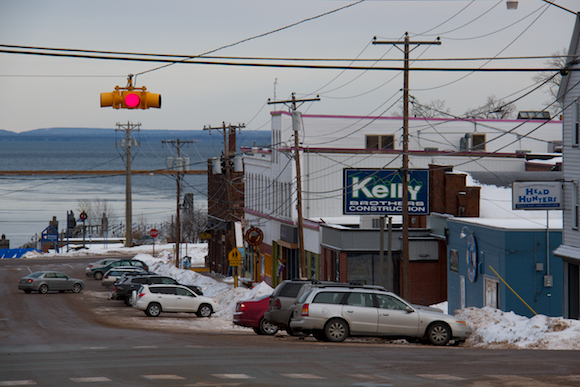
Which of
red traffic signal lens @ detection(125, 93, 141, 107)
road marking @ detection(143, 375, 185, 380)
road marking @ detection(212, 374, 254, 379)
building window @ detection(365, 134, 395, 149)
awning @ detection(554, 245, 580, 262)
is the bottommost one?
road marking @ detection(143, 375, 185, 380)

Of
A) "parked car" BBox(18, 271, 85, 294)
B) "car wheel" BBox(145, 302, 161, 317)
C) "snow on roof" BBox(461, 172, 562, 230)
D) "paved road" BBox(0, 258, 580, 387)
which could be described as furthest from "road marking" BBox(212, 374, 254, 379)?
"parked car" BBox(18, 271, 85, 294)

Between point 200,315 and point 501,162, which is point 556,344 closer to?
point 200,315

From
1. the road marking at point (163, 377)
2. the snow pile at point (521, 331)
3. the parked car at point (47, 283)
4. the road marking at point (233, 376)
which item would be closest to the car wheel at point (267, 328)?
the snow pile at point (521, 331)

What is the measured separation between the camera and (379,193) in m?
31.6

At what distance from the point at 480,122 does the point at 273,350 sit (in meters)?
40.6

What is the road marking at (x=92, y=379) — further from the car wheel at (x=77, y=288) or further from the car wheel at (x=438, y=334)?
the car wheel at (x=77, y=288)

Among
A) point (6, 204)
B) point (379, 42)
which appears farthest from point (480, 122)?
point (6, 204)

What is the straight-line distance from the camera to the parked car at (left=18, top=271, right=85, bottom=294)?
Answer: 136 ft

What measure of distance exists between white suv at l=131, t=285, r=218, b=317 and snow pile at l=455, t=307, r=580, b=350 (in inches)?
534

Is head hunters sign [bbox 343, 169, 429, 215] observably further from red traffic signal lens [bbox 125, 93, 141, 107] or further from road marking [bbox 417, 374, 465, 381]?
road marking [bbox 417, 374, 465, 381]

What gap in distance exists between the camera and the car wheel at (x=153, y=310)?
30.7 metres

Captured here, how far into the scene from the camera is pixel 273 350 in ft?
52.6

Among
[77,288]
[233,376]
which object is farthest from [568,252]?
[77,288]

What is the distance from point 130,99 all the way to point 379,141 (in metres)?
36.4
